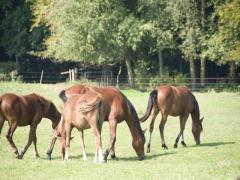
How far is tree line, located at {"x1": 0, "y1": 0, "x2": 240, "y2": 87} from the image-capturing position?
46344mm

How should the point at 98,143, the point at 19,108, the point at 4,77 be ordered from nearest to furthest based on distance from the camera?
the point at 98,143, the point at 19,108, the point at 4,77

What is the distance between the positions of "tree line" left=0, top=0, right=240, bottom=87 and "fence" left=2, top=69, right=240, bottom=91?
86 cm

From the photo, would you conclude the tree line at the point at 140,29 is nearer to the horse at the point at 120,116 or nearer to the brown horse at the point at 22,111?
the brown horse at the point at 22,111

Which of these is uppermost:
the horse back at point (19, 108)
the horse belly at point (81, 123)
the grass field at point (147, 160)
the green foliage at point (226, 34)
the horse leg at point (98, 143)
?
the green foliage at point (226, 34)

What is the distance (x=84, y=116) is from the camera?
16547 millimetres

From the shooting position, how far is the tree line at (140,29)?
1825 inches

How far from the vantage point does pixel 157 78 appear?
48562mm

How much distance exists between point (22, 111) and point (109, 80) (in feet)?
110

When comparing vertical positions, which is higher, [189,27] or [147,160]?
[189,27]

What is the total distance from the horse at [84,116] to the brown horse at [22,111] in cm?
169

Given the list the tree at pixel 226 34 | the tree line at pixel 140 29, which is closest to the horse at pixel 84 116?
the tree at pixel 226 34

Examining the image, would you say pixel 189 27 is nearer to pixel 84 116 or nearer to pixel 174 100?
pixel 174 100

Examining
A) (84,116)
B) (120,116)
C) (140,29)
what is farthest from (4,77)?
(84,116)

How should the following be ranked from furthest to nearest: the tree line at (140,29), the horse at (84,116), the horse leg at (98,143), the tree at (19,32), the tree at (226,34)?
1. the tree at (19,32)
2. the tree line at (140,29)
3. the tree at (226,34)
4. the horse at (84,116)
5. the horse leg at (98,143)
